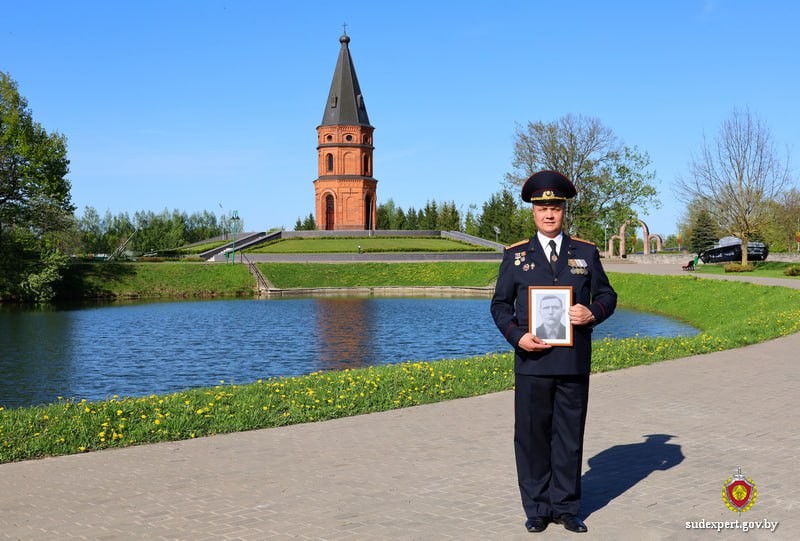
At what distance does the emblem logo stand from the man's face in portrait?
161 centimetres

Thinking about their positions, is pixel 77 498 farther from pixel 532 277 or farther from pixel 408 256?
pixel 408 256

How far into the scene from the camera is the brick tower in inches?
3327

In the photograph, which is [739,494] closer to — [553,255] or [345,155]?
[553,255]

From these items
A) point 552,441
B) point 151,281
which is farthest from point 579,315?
point 151,281

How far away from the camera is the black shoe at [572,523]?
18.2 ft

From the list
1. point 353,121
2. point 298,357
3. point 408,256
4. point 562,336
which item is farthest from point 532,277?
point 353,121

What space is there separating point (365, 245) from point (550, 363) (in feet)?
224

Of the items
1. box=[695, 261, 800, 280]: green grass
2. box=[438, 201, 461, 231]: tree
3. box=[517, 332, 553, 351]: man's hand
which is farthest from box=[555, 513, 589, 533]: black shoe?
box=[438, 201, 461, 231]: tree

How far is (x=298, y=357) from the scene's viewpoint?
70.7 ft

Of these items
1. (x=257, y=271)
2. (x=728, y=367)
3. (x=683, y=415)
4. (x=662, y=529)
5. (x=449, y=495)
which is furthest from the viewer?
(x=257, y=271)

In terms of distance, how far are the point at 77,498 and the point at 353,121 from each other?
8019 centimetres

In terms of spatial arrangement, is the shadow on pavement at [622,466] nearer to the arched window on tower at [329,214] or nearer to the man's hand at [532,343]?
the man's hand at [532,343]

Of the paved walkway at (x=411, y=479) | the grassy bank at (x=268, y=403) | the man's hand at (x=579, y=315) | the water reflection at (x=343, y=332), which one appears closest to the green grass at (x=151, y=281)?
the water reflection at (x=343, y=332)

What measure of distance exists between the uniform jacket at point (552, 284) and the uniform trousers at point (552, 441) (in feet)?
0.39
